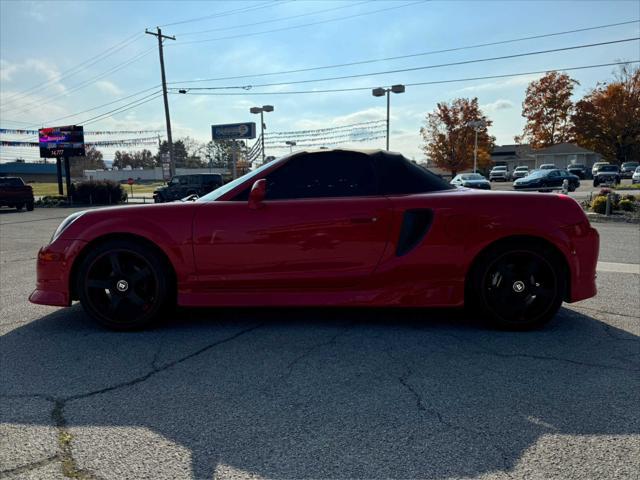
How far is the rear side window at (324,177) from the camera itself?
389 centimetres

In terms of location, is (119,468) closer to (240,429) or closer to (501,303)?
(240,429)

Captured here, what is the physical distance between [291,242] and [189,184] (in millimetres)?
25967

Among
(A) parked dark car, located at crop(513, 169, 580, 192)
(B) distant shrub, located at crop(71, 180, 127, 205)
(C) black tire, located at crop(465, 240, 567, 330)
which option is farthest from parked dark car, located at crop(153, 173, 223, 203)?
(C) black tire, located at crop(465, 240, 567, 330)

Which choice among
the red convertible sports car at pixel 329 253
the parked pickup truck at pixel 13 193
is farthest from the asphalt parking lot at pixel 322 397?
the parked pickup truck at pixel 13 193

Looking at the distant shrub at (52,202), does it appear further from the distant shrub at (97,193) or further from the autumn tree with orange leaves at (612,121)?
the autumn tree with orange leaves at (612,121)

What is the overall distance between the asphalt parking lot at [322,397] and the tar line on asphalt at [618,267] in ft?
7.34

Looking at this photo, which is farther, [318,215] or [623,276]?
[623,276]

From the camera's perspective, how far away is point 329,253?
371cm

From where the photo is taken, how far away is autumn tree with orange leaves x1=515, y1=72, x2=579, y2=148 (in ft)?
217

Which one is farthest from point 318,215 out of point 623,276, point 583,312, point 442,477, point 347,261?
point 623,276

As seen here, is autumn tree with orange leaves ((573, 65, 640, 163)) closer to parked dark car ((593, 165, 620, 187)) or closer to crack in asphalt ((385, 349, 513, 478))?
parked dark car ((593, 165, 620, 187))

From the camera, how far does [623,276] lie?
5777mm

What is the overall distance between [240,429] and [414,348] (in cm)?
156

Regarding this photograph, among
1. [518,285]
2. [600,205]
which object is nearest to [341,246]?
[518,285]
